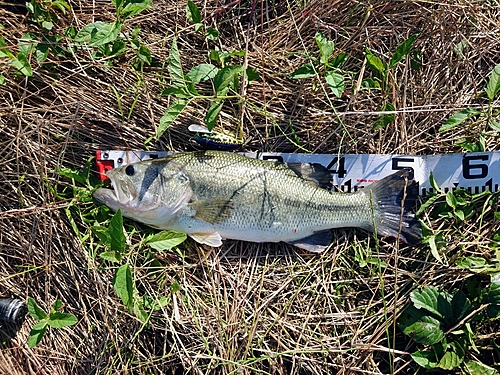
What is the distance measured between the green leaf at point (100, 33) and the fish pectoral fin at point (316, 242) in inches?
85.5

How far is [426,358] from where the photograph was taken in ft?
11.3

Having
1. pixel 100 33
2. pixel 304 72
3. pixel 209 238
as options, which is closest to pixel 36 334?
pixel 209 238

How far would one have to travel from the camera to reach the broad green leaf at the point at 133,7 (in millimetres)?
3318

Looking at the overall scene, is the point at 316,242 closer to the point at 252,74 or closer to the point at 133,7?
the point at 252,74

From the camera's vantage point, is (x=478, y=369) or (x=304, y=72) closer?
(x=478, y=369)

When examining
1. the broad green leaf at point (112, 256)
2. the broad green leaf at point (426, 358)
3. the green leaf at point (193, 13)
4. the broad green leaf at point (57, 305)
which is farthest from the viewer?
the green leaf at point (193, 13)

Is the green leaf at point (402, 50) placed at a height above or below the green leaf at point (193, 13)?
below

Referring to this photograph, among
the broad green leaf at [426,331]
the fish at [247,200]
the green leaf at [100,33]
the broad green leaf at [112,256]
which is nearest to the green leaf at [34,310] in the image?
the broad green leaf at [112,256]

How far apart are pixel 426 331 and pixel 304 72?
2261mm

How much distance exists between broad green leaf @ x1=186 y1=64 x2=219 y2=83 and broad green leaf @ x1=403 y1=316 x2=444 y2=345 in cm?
256

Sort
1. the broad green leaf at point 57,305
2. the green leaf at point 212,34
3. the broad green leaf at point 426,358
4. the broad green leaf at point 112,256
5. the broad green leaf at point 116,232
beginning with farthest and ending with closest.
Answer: the green leaf at point 212,34 < the broad green leaf at point 57,305 < the broad green leaf at point 426,358 < the broad green leaf at point 112,256 < the broad green leaf at point 116,232

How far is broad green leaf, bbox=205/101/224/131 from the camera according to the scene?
345 centimetres

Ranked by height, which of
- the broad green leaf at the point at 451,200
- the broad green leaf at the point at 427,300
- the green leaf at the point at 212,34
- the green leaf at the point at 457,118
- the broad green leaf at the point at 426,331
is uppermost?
the green leaf at the point at 212,34

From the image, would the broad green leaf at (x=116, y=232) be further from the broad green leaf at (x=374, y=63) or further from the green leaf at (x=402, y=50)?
the green leaf at (x=402, y=50)
